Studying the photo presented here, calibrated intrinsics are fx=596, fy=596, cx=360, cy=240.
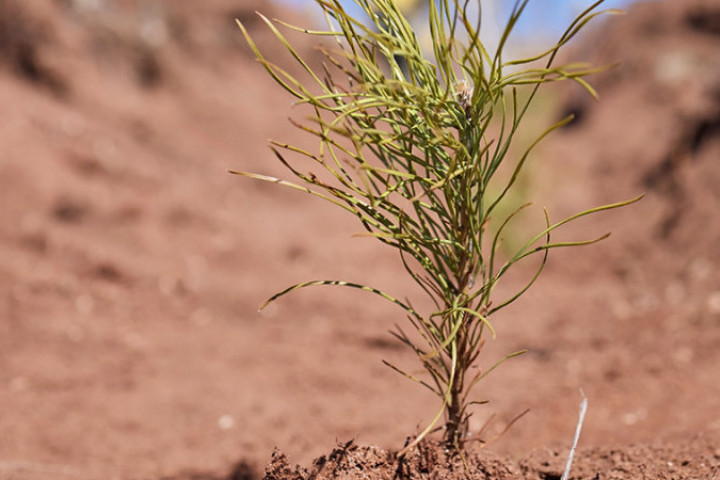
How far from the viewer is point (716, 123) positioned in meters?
4.45

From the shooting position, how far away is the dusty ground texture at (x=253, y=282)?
187 centimetres

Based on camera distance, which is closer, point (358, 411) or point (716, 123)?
point (358, 411)

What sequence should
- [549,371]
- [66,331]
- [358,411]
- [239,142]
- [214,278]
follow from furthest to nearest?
[239,142], [214,278], [66,331], [549,371], [358,411]

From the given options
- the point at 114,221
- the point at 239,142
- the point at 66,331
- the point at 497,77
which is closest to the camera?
the point at 497,77

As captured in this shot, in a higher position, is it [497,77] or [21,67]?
[21,67]

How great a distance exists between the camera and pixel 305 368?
2602mm

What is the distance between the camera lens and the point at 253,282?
362 cm

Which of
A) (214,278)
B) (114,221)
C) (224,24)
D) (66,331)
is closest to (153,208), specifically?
(114,221)

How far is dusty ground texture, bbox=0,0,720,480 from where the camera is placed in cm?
187

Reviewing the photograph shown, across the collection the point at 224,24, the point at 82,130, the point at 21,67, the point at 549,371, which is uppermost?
the point at 224,24

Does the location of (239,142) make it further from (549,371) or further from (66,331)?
(549,371)

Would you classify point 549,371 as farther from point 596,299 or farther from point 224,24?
point 224,24

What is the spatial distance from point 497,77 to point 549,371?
1.90 meters

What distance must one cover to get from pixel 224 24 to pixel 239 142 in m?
1.76
